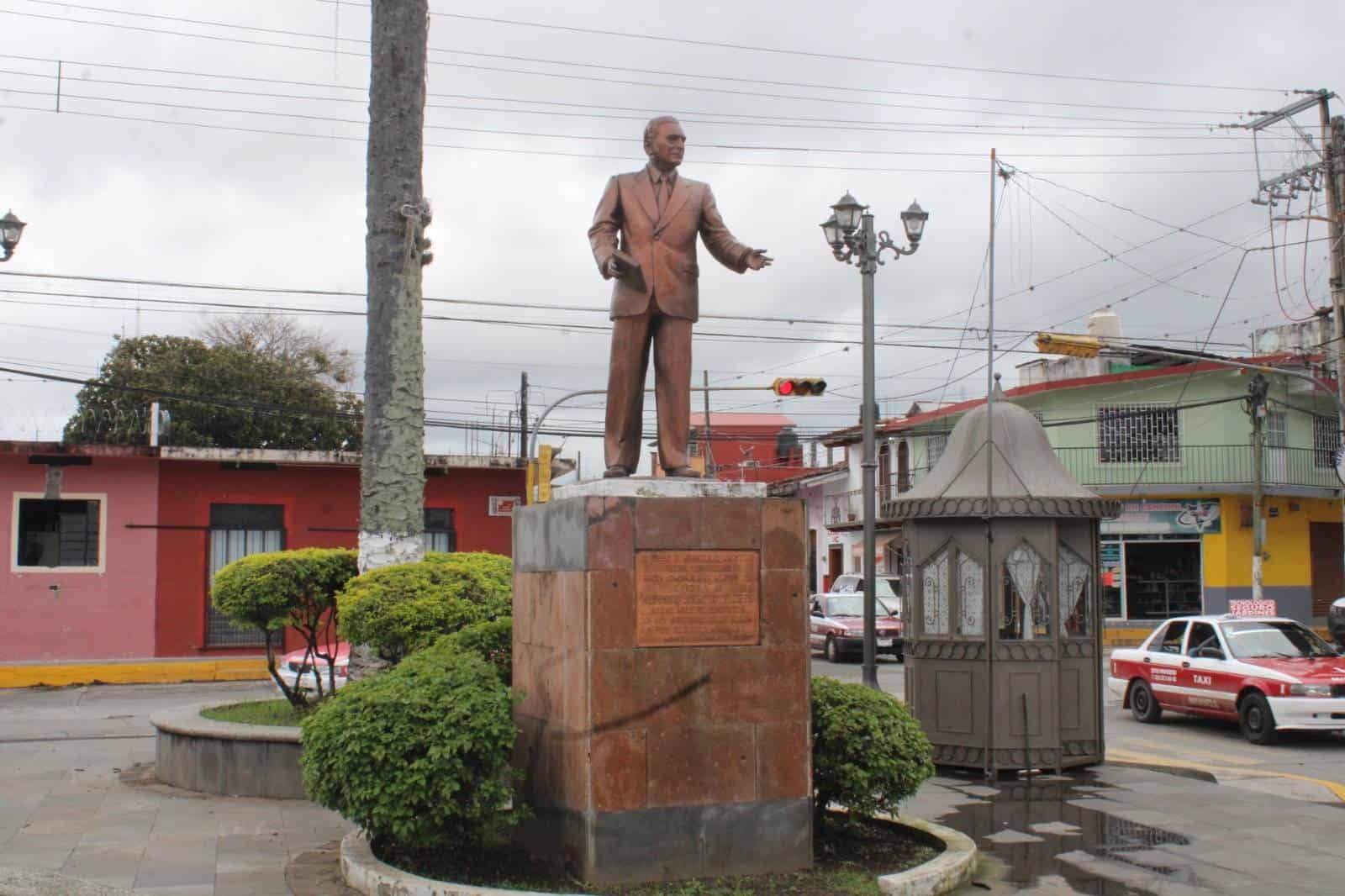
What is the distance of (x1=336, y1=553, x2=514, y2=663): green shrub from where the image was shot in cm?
1012

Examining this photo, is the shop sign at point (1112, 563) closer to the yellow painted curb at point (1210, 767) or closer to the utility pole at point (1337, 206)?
the utility pole at point (1337, 206)

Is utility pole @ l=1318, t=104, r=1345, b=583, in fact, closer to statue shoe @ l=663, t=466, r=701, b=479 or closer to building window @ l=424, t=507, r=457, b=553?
building window @ l=424, t=507, r=457, b=553

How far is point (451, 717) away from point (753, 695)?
5.60ft

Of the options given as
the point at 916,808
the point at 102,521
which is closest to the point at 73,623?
the point at 102,521

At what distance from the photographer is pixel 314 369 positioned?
47938mm

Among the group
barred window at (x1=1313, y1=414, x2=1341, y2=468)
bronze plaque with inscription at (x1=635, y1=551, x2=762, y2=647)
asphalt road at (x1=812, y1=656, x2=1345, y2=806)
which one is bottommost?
asphalt road at (x1=812, y1=656, x2=1345, y2=806)

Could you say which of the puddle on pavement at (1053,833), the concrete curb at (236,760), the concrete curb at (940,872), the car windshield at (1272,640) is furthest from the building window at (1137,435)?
the concrete curb at (940,872)

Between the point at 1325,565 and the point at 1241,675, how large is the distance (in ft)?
84.8

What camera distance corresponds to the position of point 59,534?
24938mm

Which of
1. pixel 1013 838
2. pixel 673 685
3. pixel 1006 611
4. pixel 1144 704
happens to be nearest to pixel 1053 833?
pixel 1013 838

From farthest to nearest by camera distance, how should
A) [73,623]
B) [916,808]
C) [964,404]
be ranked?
1. [964,404]
2. [73,623]
3. [916,808]

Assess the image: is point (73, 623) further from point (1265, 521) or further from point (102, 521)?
point (1265, 521)

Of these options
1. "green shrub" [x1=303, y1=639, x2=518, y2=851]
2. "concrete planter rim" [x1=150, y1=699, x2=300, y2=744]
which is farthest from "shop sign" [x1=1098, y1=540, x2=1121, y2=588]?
"green shrub" [x1=303, y1=639, x2=518, y2=851]

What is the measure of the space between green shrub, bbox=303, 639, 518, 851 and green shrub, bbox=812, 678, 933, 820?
1904mm
